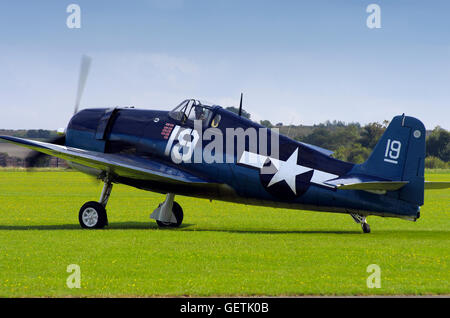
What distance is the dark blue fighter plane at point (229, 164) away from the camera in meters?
14.2

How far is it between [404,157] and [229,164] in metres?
4.01

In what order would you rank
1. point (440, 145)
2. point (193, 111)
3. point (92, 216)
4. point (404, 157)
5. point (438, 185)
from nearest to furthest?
1. point (404, 157)
2. point (438, 185)
3. point (92, 216)
4. point (193, 111)
5. point (440, 145)

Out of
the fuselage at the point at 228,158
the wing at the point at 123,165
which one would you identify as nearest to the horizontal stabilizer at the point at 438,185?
the fuselage at the point at 228,158

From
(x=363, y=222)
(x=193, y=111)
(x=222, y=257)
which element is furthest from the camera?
(x=193, y=111)

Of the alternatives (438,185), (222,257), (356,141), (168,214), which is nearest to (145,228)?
(168,214)

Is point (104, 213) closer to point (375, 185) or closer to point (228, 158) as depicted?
point (228, 158)

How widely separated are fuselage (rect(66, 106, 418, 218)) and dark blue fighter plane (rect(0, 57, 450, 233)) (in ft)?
0.07

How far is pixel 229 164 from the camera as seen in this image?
50.9 feet

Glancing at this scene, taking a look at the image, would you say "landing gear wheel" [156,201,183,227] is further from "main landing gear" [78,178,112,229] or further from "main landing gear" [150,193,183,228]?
"main landing gear" [78,178,112,229]

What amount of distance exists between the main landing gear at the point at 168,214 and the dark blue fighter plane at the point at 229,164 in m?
0.03

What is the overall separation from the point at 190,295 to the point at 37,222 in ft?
36.2

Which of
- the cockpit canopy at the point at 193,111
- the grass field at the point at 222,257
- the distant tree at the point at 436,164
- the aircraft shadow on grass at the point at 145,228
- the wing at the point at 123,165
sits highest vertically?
the cockpit canopy at the point at 193,111

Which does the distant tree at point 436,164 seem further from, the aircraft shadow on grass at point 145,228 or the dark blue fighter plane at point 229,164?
the dark blue fighter plane at point 229,164

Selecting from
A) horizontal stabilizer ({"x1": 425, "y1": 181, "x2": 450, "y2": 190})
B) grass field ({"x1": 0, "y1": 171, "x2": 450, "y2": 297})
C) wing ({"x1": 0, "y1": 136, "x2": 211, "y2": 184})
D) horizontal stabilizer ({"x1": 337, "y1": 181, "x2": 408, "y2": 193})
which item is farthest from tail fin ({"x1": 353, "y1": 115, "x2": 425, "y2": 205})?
wing ({"x1": 0, "y1": 136, "x2": 211, "y2": 184})
